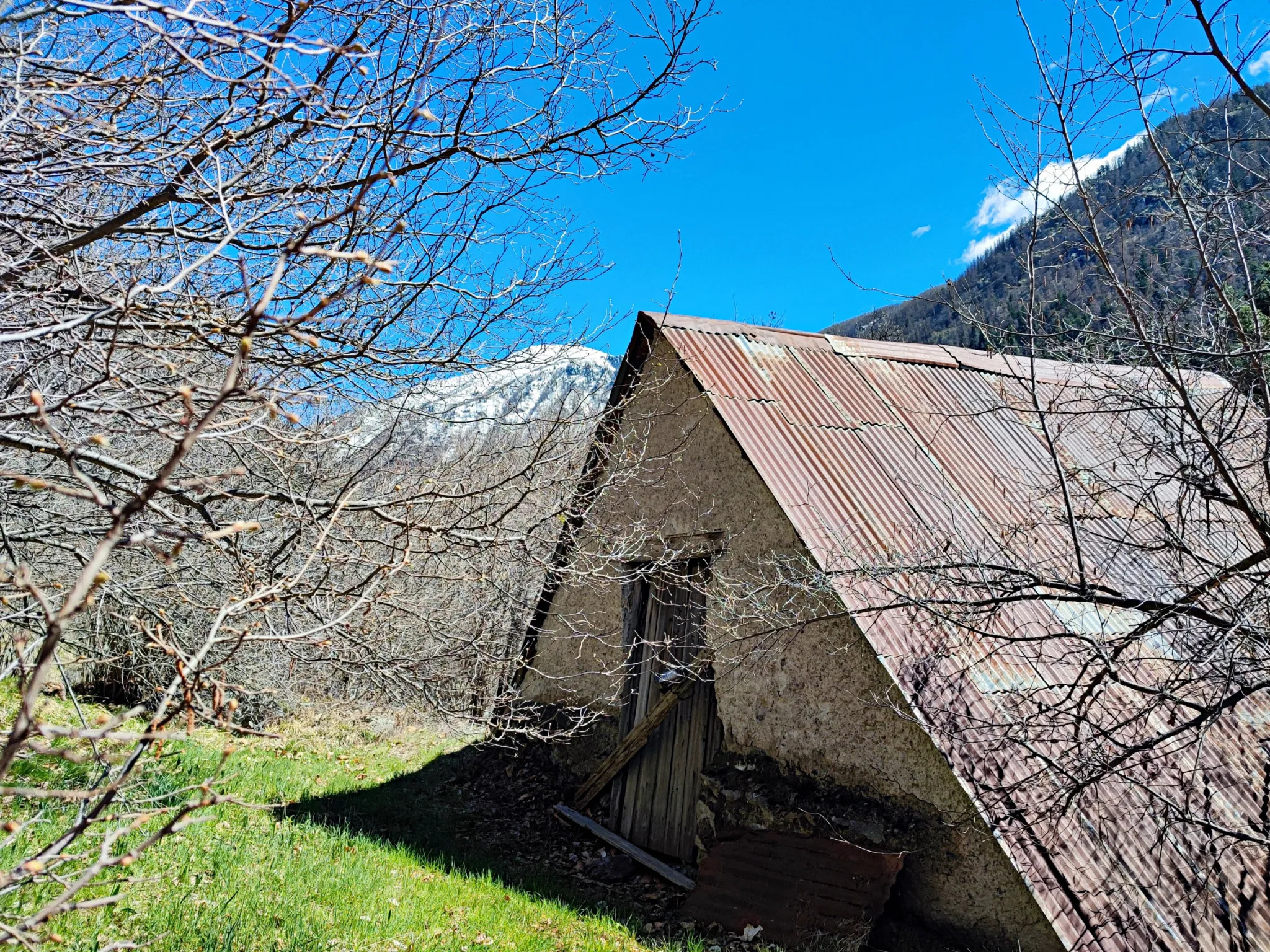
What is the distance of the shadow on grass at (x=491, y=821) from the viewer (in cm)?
727

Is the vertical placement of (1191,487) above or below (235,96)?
below

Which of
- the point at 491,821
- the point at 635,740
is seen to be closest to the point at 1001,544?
the point at 635,740

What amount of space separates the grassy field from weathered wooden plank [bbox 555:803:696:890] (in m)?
0.87

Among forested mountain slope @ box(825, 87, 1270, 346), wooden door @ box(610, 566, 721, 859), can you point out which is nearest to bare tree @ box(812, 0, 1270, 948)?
forested mountain slope @ box(825, 87, 1270, 346)

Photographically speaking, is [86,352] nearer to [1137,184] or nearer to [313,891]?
[313,891]

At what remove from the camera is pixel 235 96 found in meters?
3.67

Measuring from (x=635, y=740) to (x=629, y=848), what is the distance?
3.17 ft

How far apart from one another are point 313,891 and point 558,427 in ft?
10.9

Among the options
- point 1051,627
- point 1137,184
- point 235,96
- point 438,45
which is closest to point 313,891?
point 235,96

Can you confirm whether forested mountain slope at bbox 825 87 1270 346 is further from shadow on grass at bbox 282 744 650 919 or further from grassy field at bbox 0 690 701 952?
shadow on grass at bbox 282 744 650 919

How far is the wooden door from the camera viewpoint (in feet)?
25.4

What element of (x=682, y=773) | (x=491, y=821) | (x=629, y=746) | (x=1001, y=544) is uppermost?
(x=1001, y=544)

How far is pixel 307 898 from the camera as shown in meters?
5.31

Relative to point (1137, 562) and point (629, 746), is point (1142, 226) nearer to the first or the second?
point (1137, 562)
